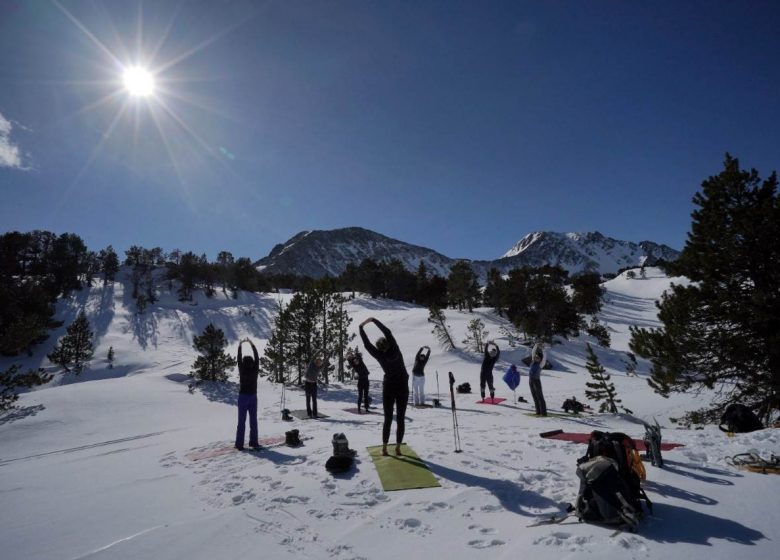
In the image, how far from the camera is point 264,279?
328ft

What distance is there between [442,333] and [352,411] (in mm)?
24892

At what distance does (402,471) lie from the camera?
604cm

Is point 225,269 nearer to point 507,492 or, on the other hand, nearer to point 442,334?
point 442,334

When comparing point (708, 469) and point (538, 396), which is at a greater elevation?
point (538, 396)

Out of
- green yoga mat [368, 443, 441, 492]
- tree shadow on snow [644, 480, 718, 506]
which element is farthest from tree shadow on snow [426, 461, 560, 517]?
tree shadow on snow [644, 480, 718, 506]

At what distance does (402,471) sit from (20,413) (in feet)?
50.4

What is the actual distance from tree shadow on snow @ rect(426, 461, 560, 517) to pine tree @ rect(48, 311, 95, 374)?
45.7 metres

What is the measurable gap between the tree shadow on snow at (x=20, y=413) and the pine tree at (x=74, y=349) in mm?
29907

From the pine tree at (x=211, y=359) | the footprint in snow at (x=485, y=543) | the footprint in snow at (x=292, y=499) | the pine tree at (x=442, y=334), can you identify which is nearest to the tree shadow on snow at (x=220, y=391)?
the pine tree at (x=211, y=359)

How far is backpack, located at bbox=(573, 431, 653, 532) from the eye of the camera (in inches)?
159

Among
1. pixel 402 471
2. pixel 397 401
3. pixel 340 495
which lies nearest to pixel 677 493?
pixel 402 471

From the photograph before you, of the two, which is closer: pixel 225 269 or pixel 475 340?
pixel 475 340

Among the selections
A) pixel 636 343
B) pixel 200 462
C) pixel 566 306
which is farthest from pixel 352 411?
pixel 566 306

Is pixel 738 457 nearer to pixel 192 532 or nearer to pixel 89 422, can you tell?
pixel 192 532
